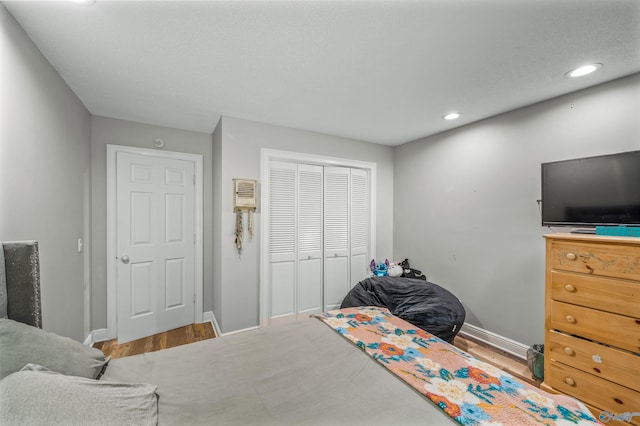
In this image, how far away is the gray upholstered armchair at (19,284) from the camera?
109 centimetres

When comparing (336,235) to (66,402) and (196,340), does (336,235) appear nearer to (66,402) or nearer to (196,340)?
(196,340)

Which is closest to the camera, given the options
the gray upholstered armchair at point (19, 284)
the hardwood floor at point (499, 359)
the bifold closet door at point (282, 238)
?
the gray upholstered armchair at point (19, 284)

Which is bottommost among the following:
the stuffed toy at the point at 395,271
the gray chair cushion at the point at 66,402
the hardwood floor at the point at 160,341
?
the hardwood floor at the point at 160,341

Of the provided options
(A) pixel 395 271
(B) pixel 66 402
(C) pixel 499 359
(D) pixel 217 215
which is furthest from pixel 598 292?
(D) pixel 217 215

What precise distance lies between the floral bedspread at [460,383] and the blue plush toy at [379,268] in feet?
6.18

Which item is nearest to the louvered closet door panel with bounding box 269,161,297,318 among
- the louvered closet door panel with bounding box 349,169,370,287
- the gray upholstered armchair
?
the louvered closet door panel with bounding box 349,169,370,287

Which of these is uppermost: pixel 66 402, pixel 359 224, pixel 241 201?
pixel 241 201

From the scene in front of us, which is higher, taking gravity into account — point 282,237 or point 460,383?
point 282,237

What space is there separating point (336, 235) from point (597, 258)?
8.10 feet

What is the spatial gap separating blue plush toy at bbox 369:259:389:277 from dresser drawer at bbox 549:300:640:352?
72.7 inches

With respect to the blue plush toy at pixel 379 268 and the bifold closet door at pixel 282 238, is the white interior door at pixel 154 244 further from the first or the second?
the blue plush toy at pixel 379 268

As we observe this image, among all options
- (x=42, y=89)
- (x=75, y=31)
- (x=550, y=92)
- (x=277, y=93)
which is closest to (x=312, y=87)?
(x=277, y=93)

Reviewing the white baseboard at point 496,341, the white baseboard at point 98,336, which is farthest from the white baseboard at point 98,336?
the white baseboard at point 496,341

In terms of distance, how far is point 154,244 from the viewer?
9.68 ft
